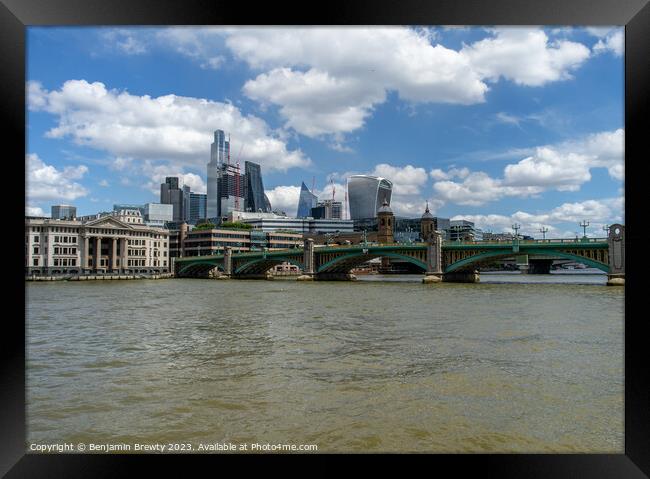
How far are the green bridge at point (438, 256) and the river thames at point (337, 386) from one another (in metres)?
14.3

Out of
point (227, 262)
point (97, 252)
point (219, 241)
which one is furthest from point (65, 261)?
point (219, 241)

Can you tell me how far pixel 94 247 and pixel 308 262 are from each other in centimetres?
3287

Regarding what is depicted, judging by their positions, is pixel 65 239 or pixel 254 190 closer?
pixel 65 239

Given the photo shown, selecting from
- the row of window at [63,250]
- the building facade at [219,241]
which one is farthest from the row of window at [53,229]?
the building facade at [219,241]

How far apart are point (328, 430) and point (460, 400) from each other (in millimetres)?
2257

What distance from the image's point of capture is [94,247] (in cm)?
7244

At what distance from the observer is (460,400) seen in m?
7.11

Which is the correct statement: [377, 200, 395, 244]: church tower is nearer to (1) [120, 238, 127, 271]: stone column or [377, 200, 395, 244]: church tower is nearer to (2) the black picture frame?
(1) [120, 238, 127, 271]: stone column

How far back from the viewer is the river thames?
18.8 feet

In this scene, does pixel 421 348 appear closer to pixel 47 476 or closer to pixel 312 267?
pixel 47 476

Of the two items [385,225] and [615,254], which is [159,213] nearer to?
[385,225]

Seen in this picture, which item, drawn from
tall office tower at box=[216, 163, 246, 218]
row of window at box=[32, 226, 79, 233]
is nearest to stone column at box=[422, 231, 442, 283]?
row of window at box=[32, 226, 79, 233]
